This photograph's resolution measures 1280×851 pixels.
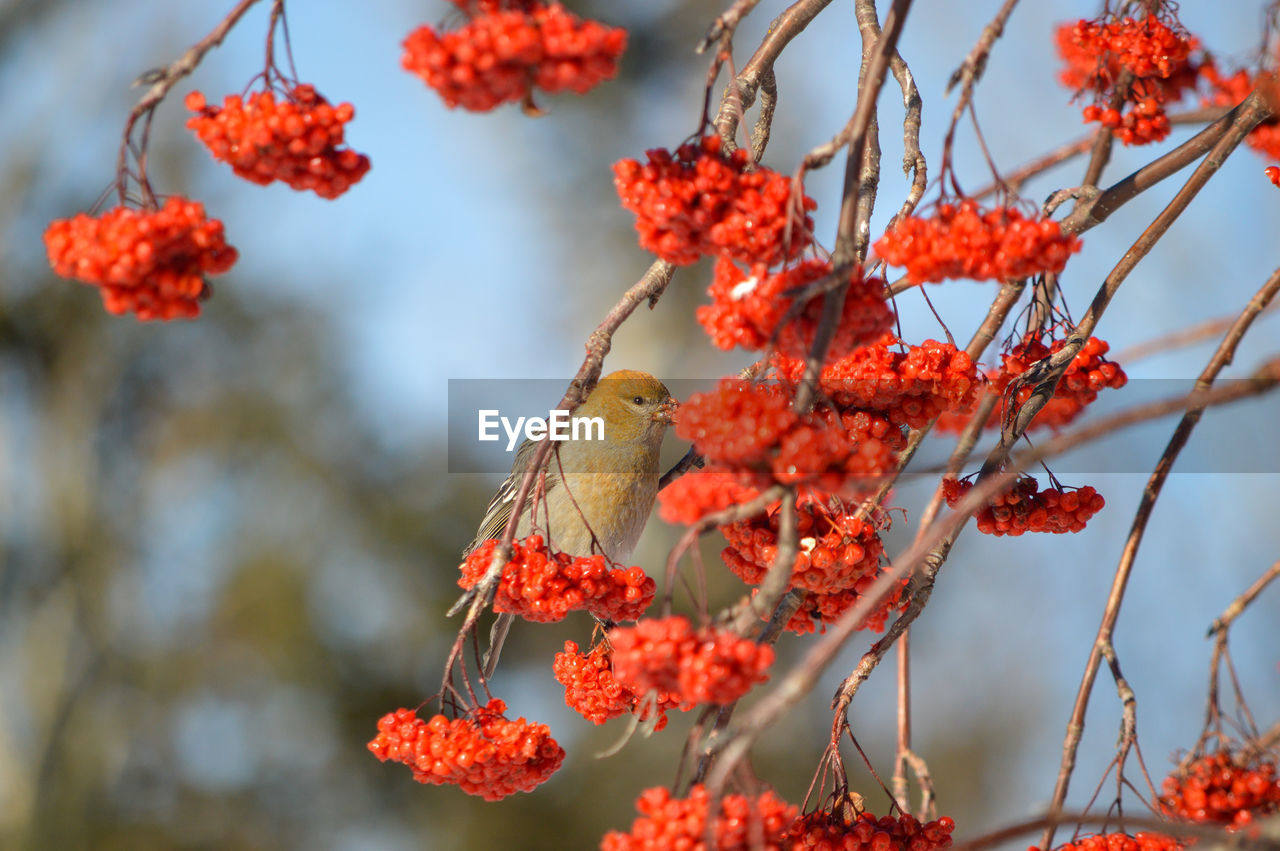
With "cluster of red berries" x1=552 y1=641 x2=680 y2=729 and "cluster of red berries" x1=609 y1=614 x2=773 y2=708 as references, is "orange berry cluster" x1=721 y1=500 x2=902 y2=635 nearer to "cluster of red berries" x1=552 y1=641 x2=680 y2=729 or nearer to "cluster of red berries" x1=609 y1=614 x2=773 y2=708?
"cluster of red berries" x1=609 y1=614 x2=773 y2=708

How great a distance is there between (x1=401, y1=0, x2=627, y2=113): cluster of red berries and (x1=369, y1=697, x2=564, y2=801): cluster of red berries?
2.81ft

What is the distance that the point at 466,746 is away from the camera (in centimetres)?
141

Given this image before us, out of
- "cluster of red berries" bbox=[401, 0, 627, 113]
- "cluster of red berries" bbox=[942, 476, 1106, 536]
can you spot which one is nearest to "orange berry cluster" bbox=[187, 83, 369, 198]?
"cluster of red berries" bbox=[401, 0, 627, 113]

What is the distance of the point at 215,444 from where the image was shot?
9.07 metres

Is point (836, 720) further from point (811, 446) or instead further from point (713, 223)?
point (713, 223)

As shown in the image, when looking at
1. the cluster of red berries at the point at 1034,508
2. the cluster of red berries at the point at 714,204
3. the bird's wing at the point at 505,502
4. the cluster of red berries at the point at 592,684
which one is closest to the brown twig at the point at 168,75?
the cluster of red berries at the point at 714,204

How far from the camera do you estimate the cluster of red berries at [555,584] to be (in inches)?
56.7

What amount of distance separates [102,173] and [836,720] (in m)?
10.2

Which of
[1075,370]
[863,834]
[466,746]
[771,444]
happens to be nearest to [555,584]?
[466,746]

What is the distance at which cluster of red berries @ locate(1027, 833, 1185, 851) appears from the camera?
1291mm

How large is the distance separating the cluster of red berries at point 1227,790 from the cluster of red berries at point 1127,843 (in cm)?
7

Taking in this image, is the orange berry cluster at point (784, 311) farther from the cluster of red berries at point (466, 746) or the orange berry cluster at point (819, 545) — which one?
the cluster of red berries at point (466, 746)

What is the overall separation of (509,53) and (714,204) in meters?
0.24

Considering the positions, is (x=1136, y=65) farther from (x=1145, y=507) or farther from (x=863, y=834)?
(x=863, y=834)
